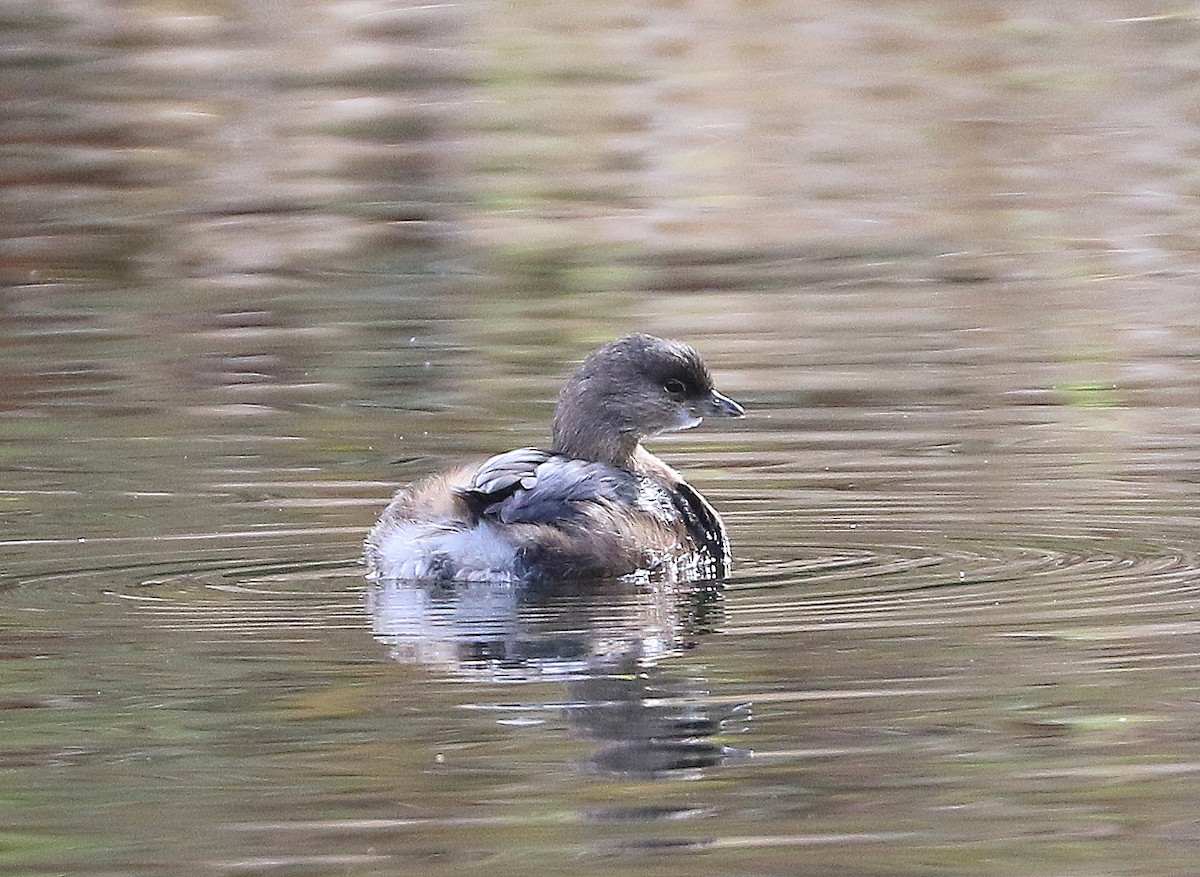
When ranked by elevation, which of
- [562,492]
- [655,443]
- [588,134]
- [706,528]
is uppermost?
[562,492]

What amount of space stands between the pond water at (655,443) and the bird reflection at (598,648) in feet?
0.07

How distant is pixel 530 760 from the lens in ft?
16.4

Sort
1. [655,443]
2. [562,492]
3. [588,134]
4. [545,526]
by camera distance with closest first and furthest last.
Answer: [545,526] < [562,492] < [655,443] < [588,134]

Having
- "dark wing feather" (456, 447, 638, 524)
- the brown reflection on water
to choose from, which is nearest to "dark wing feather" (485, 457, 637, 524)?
"dark wing feather" (456, 447, 638, 524)

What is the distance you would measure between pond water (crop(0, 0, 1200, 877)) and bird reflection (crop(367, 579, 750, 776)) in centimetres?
2

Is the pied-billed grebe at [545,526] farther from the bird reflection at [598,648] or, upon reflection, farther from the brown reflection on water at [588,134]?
the brown reflection on water at [588,134]

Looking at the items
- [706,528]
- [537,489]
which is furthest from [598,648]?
[706,528]

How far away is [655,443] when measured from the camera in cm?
1001

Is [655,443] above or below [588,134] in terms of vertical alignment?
below

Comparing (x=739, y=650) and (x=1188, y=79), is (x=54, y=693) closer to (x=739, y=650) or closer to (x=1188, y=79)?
(x=739, y=650)

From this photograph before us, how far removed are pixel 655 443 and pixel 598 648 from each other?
13.0ft

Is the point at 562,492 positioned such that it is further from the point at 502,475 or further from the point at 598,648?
the point at 598,648

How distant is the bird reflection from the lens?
5.16m

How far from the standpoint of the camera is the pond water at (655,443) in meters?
4.79
